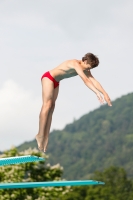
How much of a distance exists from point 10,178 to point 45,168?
3.32 metres

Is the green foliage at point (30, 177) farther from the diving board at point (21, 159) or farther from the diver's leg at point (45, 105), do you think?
the diving board at point (21, 159)

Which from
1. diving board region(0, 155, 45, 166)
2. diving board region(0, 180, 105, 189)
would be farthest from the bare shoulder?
diving board region(0, 180, 105, 189)

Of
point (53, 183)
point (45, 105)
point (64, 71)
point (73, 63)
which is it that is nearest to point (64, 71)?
point (64, 71)

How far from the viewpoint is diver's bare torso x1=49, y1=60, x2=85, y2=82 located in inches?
496

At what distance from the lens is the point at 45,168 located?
159 ft

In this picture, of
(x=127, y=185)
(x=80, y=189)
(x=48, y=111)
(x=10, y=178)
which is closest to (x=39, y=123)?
(x=48, y=111)

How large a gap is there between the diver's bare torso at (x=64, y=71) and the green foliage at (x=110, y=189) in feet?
202

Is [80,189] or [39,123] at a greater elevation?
[80,189]

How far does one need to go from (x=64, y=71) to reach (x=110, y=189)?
245 feet

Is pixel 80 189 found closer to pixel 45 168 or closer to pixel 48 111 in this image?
pixel 45 168

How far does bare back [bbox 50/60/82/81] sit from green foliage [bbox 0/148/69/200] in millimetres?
32807

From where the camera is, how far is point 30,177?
48.3m

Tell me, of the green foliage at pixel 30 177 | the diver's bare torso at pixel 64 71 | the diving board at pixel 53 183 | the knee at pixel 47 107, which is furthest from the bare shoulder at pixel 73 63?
the green foliage at pixel 30 177

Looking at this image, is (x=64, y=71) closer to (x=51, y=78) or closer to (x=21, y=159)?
(x=51, y=78)
